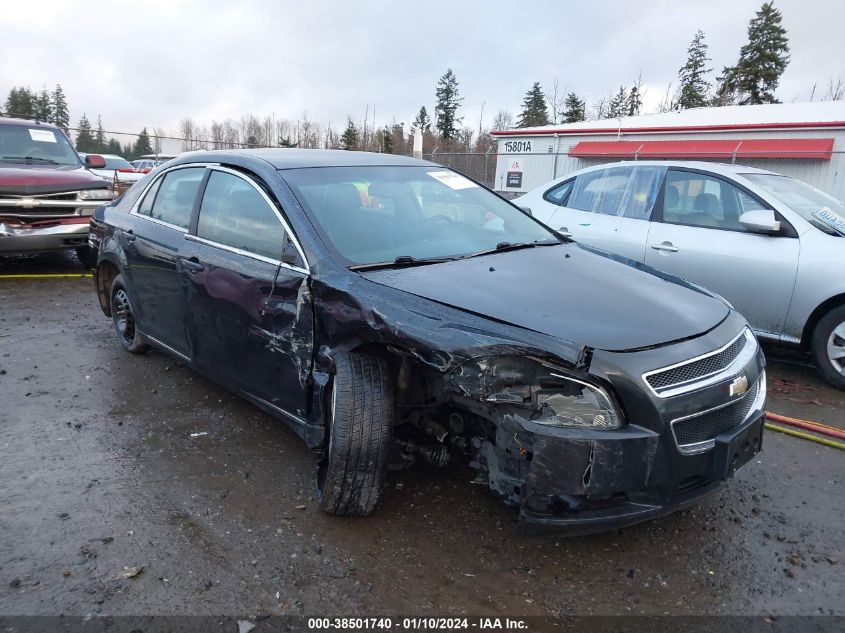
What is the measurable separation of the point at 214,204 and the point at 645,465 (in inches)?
115

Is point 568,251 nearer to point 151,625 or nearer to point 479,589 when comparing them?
point 479,589

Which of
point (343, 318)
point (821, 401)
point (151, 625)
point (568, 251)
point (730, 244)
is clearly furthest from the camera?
point (730, 244)

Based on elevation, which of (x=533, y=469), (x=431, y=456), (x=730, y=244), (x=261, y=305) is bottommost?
(x=431, y=456)

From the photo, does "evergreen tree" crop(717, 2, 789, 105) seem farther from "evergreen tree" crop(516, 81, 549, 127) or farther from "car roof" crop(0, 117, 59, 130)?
"car roof" crop(0, 117, 59, 130)

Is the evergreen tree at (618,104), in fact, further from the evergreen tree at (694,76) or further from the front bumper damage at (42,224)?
the front bumper damage at (42,224)

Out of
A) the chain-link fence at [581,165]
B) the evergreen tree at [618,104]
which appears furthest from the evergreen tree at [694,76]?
the chain-link fence at [581,165]

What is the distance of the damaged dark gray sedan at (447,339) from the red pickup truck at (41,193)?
457 centimetres

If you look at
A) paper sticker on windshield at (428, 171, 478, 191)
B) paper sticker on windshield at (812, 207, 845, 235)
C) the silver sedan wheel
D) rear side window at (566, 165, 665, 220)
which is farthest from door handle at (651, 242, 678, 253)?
paper sticker on windshield at (428, 171, 478, 191)

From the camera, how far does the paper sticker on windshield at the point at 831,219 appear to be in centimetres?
482

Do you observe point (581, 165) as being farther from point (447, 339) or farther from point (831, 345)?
point (447, 339)

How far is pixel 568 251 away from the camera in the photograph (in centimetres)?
361

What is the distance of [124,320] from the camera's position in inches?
204

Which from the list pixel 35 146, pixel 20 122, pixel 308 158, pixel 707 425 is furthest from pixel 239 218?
pixel 20 122

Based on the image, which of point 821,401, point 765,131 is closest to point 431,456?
point 821,401
